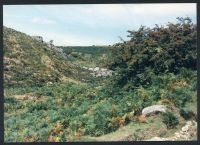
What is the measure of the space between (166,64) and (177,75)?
0.38 m

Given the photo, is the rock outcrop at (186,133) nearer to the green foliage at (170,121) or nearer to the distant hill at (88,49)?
the green foliage at (170,121)

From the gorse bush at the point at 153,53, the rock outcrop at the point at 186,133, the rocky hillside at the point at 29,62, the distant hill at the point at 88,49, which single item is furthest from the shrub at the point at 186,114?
the rocky hillside at the point at 29,62

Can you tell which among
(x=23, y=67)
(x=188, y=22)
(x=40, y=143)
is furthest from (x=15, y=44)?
(x=188, y=22)

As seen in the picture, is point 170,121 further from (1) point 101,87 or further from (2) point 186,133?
(1) point 101,87

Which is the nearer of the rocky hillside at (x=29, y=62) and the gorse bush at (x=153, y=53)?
the gorse bush at (x=153, y=53)

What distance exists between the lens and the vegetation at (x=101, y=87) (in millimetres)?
Result: 12007

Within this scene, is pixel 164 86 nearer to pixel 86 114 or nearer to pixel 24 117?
pixel 86 114

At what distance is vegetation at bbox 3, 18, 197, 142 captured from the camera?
12007 mm

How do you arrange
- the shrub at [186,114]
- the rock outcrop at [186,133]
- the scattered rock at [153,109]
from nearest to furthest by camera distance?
the rock outcrop at [186,133], the shrub at [186,114], the scattered rock at [153,109]

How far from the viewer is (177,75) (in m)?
13.2

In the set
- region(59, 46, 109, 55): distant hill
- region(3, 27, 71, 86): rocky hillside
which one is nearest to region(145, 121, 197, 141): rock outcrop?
region(59, 46, 109, 55): distant hill

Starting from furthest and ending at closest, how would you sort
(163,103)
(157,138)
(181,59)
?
(181,59), (163,103), (157,138)

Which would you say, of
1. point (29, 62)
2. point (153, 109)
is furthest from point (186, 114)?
point (29, 62)

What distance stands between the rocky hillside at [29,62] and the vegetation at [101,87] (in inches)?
1.0
